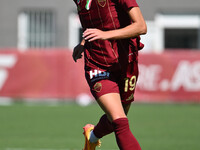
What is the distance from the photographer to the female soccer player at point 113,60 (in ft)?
14.5

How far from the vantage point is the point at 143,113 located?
1241cm

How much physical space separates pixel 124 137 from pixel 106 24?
1035mm

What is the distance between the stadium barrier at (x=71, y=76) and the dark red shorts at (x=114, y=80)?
1123 cm

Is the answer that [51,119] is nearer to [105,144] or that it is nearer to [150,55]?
[105,144]

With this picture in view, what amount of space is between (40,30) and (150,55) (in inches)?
364

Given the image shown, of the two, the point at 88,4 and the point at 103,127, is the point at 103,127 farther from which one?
the point at 88,4

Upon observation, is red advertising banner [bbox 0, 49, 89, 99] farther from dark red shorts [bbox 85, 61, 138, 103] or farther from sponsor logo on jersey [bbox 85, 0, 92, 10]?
sponsor logo on jersey [bbox 85, 0, 92, 10]

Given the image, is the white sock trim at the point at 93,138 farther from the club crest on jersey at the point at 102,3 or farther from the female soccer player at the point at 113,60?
the club crest on jersey at the point at 102,3

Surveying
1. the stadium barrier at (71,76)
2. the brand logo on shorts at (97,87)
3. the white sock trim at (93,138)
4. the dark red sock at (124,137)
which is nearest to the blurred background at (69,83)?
the stadium barrier at (71,76)

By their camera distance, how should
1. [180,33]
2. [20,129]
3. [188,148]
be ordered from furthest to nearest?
[180,33] → [20,129] → [188,148]

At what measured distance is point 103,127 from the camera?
5293 millimetres

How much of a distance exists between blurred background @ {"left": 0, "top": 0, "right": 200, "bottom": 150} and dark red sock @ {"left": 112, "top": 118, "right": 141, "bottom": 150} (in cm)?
243

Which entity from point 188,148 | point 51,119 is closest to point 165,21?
point 51,119

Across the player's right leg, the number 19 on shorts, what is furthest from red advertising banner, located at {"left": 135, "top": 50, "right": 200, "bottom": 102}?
the player's right leg
